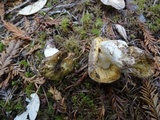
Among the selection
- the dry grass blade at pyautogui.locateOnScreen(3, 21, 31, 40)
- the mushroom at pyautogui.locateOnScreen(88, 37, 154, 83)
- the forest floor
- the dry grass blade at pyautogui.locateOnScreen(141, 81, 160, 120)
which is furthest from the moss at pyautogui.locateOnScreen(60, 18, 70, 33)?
the dry grass blade at pyautogui.locateOnScreen(141, 81, 160, 120)

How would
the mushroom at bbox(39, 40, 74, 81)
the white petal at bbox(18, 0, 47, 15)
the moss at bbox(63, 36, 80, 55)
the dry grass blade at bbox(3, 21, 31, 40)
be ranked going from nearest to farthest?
1. the mushroom at bbox(39, 40, 74, 81)
2. the moss at bbox(63, 36, 80, 55)
3. the dry grass blade at bbox(3, 21, 31, 40)
4. the white petal at bbox(18, 0, 47, 15)

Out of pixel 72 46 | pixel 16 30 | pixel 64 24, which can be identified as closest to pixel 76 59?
pixel 72 46

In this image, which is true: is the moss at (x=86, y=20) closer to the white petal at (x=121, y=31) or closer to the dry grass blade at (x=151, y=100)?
the white petal at (x=121, y=31)

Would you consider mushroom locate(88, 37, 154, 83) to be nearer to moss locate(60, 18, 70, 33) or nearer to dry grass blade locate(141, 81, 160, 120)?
dry grass blade locate(141, 81, 160, 120)

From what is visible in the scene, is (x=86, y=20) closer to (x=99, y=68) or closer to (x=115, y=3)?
(x=115, y=3)

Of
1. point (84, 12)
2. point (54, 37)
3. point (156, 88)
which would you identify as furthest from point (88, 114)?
point (84, 12)

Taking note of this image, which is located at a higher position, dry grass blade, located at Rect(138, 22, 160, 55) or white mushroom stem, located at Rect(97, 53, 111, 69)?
white mushroom stem, located at Rect(97, 53, 111, 69)
